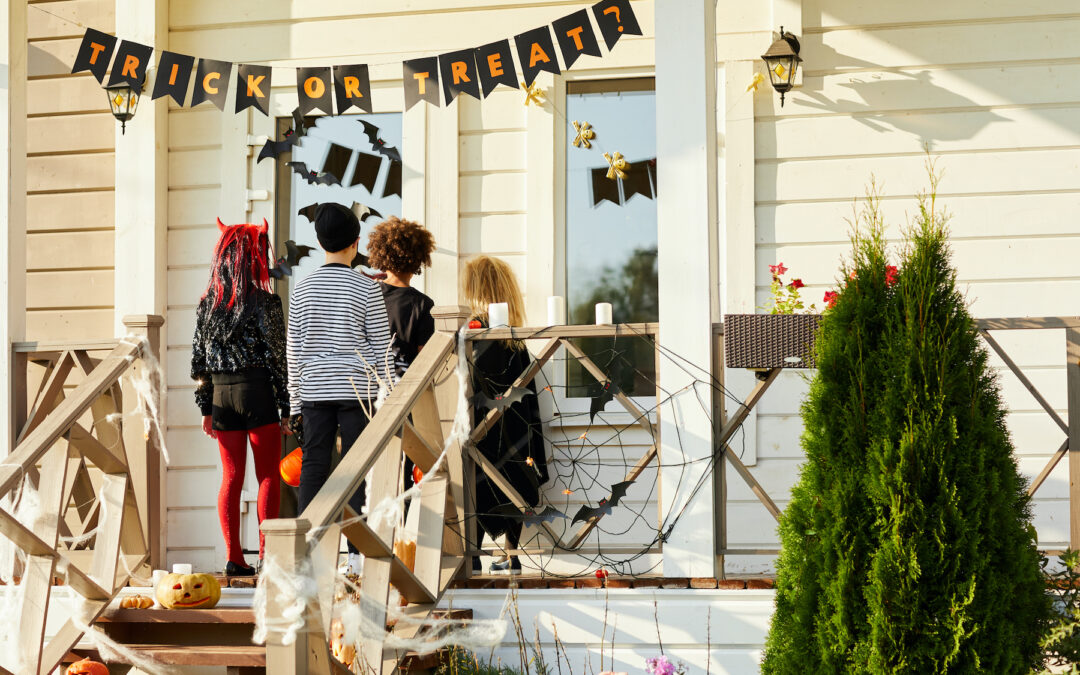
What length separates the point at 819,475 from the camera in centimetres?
282

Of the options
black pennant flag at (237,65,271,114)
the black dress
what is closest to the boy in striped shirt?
the black dress

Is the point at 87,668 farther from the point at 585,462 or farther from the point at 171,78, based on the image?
the point at 171,78

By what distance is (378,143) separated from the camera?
5.77 metres

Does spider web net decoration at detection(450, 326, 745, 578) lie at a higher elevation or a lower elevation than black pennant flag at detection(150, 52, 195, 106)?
lower

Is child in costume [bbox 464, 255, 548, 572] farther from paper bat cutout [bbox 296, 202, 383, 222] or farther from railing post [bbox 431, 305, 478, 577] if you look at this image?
paper bat cutout [bbox 296, 202, 383, 222]

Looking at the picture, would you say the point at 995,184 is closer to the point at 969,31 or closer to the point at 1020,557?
the point at 969,31

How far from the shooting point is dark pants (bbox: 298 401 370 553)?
3.96 metres

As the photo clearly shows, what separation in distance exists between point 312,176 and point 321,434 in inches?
88.1

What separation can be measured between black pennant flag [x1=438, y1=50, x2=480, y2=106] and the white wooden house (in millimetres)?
679

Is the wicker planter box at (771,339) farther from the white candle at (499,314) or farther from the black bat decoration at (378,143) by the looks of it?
the black bat decoration at (378,143)

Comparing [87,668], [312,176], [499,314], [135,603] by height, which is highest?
[312,176]

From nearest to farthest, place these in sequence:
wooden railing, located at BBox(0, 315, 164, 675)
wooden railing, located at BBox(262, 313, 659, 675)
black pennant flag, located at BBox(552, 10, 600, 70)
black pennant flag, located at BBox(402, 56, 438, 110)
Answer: wooden railing, located at BBox(262, 313, 659, 675) → wooden railing, located at BBox(0, 315, 164, 675) → black pennant flag, located at BBox(552, 10, 600, 70) → black pennant flag, located at BBox(402, 56, 438, 110)

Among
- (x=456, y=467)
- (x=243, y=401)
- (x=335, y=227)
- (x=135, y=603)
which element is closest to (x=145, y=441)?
(x=243, y=401)

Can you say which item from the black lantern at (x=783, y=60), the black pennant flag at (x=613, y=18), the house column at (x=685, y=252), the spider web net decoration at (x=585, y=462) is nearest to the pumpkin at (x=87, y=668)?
the spider web net decoration at (x=585, y=462)
